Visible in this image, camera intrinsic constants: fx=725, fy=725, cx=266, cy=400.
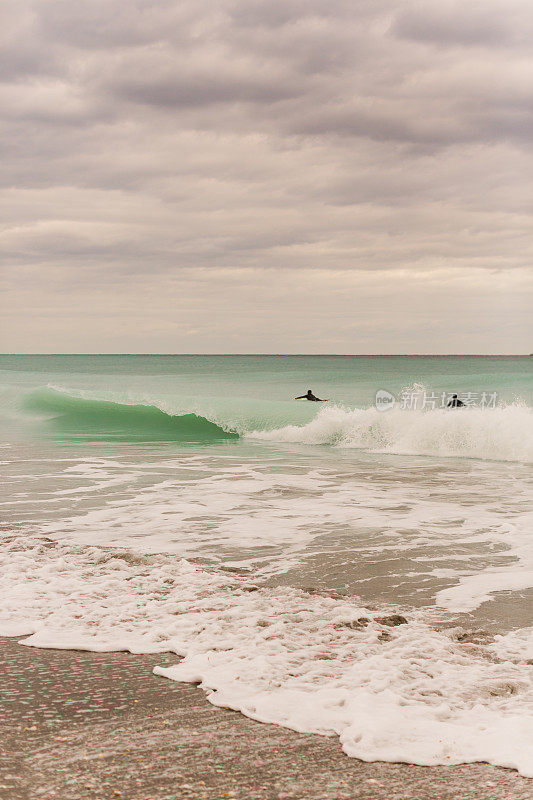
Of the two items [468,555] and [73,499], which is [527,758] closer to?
[468,555]

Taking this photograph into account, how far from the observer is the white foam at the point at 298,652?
3.19 meters

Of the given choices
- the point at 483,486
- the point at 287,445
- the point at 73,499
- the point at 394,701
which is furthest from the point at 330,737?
the point at 287,445

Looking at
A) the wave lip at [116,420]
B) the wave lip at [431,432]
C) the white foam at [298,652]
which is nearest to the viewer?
the white foam at [298,652]

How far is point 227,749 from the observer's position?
298 centimetres

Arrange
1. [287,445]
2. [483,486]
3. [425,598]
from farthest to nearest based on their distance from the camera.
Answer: [287,445], [483,486], [425,598]

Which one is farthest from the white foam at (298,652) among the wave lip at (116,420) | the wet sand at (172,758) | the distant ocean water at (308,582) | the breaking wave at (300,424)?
the wave lip at (116,420)

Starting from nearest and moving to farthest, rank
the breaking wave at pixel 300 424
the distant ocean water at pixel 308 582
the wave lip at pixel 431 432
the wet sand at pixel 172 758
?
the wet sand at pixel 172 758
the distant ocean water at pixel 308 582
the wave lip at pixel 431 432
the breaking wave at pixel 300 424

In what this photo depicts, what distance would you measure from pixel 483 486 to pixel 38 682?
338 inches

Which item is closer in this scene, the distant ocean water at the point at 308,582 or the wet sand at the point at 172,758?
the wet sand at the point at 172,758

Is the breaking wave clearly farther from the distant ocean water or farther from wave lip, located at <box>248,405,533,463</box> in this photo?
the distant ocean water

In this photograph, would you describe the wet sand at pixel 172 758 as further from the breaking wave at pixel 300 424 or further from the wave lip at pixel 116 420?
the wave lip at pixel 116 420

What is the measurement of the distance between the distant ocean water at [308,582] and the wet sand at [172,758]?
14 centimetres

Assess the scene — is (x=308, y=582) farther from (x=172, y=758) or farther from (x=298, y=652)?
(x=172, y=758)

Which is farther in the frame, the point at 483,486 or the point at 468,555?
the point at 483,486
